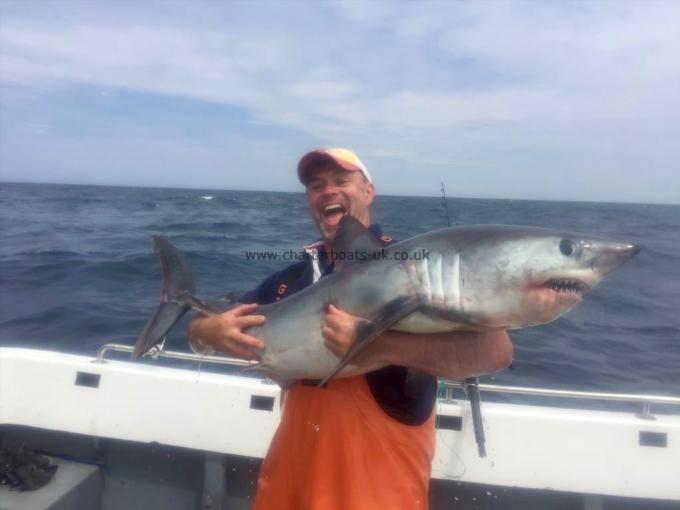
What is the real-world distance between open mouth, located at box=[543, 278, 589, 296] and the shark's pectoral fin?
0.59 meters

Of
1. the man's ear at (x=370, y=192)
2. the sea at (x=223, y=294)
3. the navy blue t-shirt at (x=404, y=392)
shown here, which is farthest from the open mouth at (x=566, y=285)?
the man's ear at (x=370, y=192)

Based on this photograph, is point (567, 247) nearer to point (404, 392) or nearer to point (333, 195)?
point (404, 392)

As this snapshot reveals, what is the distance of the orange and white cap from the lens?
11.6ft

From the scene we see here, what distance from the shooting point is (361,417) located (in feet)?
9.15

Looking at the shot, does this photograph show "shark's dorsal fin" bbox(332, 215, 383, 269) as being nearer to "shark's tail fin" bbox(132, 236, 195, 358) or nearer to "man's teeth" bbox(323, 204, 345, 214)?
"man's teeth" bbox(323, 204, 345, 214)

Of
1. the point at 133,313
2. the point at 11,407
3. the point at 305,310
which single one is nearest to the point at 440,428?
the point at 305,310

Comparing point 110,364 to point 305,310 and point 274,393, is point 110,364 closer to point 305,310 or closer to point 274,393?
point 274,393

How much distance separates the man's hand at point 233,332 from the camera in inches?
113

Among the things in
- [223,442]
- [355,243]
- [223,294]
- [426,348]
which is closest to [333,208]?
[355,243]

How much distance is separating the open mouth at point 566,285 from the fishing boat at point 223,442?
5.97 feet

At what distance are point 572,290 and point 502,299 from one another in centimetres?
31

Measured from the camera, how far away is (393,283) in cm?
250

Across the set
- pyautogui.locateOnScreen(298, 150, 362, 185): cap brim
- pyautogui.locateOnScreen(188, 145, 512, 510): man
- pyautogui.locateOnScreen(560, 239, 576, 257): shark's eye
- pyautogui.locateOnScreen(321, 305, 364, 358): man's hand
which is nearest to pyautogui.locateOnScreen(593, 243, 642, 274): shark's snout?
pyautogui.locateOnScreen(560, 239, 576, 257): shark's eye

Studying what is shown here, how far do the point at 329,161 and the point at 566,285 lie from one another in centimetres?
183
